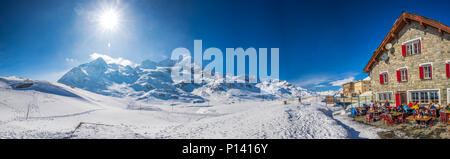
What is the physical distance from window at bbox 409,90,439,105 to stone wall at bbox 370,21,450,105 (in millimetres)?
422

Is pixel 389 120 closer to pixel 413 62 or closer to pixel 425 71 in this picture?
pixel 425 71

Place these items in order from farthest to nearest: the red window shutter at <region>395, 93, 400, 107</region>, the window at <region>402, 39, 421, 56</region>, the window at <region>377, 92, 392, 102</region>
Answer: the window at <region>377, 92, 392, 102</region> → the red window shutter at <region>395, 93, 400, 107</region> → the window at <region>402, 39, 421, 56</region>

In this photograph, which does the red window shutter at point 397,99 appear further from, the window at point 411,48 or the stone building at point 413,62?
the window at point 411,48

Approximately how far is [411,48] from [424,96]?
5.18 metres

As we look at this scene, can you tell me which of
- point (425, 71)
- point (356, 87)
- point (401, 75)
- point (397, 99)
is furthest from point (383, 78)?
point (356, 87)

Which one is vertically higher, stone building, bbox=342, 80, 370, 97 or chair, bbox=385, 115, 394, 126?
stone building, bbox=342, 80, 370, 97

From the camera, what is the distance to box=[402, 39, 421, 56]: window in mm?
17759

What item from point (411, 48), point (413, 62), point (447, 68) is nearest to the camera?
point (447, 68)

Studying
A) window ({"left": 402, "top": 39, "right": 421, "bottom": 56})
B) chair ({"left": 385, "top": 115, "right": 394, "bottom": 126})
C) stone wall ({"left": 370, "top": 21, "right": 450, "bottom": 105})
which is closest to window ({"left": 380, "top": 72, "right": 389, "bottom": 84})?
stone wall ({"left": 370, "top": 21, "right": 450, "bottom": 105})

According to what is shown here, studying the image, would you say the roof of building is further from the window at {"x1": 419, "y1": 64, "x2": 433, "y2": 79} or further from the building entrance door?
the building entrance door

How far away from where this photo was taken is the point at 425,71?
56.9 feet
